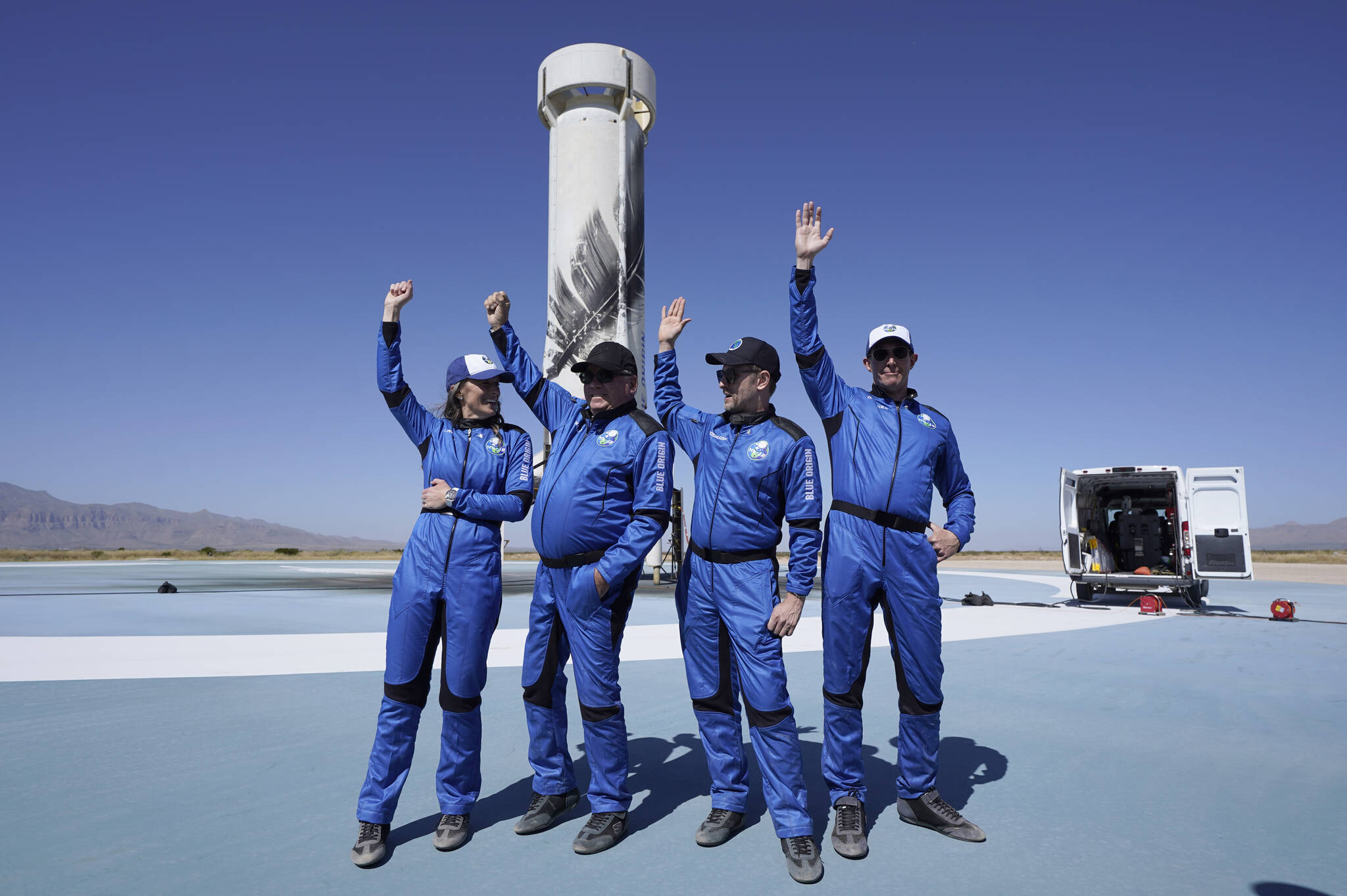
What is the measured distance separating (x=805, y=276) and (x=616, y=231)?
54.2 ft

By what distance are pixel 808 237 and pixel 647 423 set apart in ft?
4.06

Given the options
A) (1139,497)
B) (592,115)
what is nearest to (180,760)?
(1139,497)

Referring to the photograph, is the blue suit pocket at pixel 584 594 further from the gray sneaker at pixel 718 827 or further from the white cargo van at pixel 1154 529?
the white cargo van at pixel 1154 529

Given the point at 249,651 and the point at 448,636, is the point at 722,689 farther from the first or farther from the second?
the point at 249,651

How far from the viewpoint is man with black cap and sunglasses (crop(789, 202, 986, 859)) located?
11.6 feet

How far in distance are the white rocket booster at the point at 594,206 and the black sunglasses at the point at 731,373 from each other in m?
14.9

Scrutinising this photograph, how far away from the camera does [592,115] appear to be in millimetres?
20031

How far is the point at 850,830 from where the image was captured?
10.8 feet

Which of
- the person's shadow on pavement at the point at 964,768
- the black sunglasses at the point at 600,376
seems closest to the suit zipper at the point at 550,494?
the black sunglasses at the point at 600,376

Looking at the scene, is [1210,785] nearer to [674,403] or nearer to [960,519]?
[960,519]

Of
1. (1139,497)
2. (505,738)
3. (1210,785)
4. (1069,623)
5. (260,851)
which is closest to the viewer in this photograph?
(260,851)

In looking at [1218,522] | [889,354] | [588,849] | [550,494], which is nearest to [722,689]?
[588,849]

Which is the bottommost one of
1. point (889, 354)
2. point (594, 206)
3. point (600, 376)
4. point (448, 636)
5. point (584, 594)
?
point (448, 636)

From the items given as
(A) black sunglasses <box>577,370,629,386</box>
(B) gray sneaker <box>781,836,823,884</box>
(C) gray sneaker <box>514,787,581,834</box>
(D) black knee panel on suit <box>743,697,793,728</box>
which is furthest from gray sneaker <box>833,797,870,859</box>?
(A) black sunglasses <box>577,370,629,386</box>
